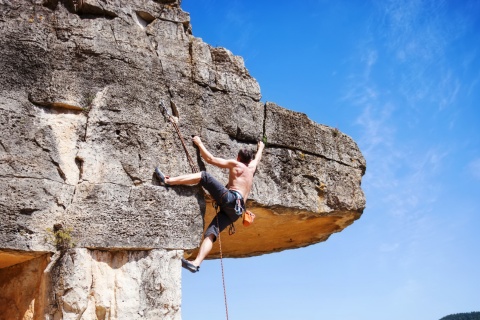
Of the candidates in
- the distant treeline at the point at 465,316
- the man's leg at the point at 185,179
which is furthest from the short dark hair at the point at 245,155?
the distant treeline at the point at 465,316

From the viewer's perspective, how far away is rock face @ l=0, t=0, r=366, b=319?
511 centimetres

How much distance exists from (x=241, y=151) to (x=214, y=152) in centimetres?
29

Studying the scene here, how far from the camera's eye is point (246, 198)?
20.2 feet

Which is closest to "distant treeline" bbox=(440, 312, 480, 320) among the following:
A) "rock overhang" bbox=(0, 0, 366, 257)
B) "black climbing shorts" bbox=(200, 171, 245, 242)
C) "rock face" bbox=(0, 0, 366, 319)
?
"rock overhang" bbox=(0, 0, 366, 257)

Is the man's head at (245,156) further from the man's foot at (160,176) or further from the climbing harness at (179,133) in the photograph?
the man's foot at (160,176)

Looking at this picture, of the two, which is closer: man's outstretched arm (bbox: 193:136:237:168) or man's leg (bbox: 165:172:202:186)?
man's leg (bbox: 165:172:202:186)

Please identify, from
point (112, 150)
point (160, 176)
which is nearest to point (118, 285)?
point (160, 176)

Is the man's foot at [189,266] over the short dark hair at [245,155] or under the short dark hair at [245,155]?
under

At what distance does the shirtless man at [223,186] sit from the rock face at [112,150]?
0.35ft

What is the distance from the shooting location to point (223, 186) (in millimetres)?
5930

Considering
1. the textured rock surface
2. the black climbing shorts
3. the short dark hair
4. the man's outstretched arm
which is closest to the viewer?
the textured rock surface

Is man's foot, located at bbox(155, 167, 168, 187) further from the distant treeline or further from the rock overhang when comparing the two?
the distant treeline

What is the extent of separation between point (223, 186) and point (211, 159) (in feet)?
1.01

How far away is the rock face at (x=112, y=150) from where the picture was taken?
5105 millimetres
